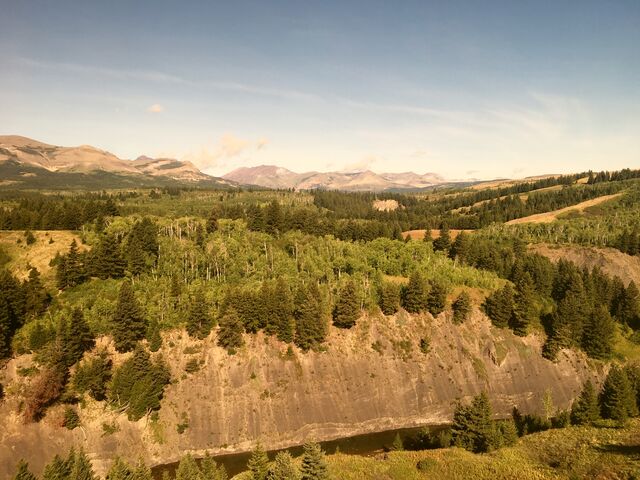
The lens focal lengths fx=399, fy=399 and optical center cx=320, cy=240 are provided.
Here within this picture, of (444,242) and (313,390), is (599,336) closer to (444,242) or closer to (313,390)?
Result: (444,242)

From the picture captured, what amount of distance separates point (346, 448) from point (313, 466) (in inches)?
1268

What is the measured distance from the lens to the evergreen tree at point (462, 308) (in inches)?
3688

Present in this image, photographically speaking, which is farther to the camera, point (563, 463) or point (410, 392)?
point (410, 392)

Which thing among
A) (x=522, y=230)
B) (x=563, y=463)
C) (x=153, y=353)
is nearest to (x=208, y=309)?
(x=153, y=353)

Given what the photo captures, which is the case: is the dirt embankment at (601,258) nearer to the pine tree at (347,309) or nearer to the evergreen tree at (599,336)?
the evergreen tree at (599,336)

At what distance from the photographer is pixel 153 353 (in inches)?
2960

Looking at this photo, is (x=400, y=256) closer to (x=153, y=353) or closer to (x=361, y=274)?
(x=361, y=274)

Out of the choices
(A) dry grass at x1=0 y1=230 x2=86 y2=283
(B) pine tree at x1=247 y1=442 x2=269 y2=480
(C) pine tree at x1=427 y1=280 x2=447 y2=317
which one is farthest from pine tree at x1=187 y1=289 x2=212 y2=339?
(C) pine tree at x1=427 y1=280 x2=447 y2=317

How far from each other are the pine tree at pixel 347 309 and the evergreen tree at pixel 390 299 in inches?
273

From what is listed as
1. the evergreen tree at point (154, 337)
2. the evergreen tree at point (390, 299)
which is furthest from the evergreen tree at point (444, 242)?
the evergreen tree at point (154, 337)

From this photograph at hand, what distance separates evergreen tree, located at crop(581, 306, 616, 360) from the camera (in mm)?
92000

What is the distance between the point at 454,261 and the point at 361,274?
117 ft

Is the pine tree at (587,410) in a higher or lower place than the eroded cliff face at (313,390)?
higher

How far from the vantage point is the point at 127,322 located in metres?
73.6
